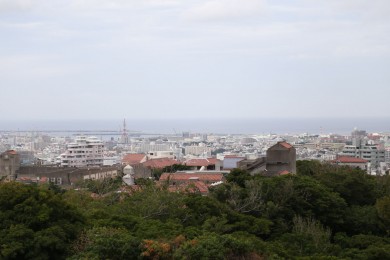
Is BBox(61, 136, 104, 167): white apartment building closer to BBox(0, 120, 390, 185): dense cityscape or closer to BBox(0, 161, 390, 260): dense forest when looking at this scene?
BBox(0, 120, 390, 185): dense cityscape

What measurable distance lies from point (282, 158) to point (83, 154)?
4740 centimetres

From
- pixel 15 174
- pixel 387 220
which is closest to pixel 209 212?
pixel 387 220

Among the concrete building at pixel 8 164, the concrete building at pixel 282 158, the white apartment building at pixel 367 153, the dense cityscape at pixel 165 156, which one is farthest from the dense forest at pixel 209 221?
the white apartment building at pixel 367 153

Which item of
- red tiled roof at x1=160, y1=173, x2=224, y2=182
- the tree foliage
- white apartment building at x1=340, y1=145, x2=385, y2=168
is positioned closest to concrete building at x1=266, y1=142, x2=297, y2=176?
red tiled roof at x1=160, y1=173, x2=224, y2=182

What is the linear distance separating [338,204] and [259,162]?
11.6 meters

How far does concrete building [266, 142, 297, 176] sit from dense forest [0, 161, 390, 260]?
271 centimetres

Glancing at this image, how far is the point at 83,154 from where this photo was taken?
74.8m

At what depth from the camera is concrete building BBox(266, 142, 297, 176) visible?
29.8 meters

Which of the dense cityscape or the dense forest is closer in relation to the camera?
the dense forest

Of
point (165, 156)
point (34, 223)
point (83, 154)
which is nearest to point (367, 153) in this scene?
point (165, 156)

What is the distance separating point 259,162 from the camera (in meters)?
33.7

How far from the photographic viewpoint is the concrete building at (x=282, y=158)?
29.8 meters

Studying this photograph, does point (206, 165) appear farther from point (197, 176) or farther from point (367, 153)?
point (367, 153)

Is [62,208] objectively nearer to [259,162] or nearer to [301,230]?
[301,230]
